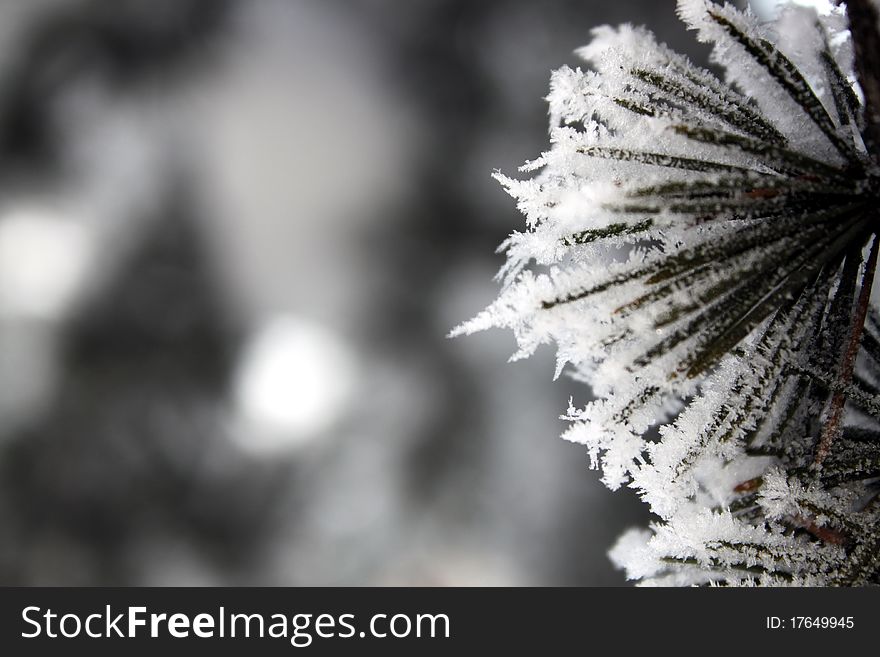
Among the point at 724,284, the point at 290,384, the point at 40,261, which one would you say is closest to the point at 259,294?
the point at 290,384

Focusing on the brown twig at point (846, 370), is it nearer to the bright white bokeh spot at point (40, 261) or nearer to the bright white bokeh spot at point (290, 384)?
the bright white bokeh spot at point (290, 384)

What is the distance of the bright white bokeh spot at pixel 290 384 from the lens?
1.21 metres

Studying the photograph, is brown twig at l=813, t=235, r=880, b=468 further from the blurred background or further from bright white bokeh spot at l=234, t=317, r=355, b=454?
bright white bokeh spot at l=234, t=317, r=355, b=454

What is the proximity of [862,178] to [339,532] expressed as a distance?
3.80ft

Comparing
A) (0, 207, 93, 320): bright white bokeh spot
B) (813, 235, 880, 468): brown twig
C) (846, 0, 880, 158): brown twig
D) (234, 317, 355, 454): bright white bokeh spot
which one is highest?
(0, 207, 93, 320): bright white bokeh spot

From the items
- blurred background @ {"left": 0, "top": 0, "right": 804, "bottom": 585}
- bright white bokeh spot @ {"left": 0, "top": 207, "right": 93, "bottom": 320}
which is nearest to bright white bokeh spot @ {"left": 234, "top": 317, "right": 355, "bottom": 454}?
blurred background @ {"left": 0, "top": 0, "right": 804, "bottom": 585}

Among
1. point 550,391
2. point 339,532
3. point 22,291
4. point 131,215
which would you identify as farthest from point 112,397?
point 550,391

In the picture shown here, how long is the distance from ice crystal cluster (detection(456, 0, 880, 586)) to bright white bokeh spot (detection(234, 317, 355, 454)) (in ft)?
3.48

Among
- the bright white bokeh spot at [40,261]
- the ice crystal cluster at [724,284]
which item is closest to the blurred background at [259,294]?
the bright white bokeh spot at [40,261]

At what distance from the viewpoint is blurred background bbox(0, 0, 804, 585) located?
1.16 meters

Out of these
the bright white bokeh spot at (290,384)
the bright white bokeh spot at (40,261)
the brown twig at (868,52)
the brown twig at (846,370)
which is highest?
the bright white bokeh spot at (40,261)

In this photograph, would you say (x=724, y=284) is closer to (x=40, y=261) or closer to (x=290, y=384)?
(x=290, y=384)

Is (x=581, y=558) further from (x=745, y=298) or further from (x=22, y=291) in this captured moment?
(x=22, y=291)

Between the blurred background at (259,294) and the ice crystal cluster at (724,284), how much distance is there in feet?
3.04
